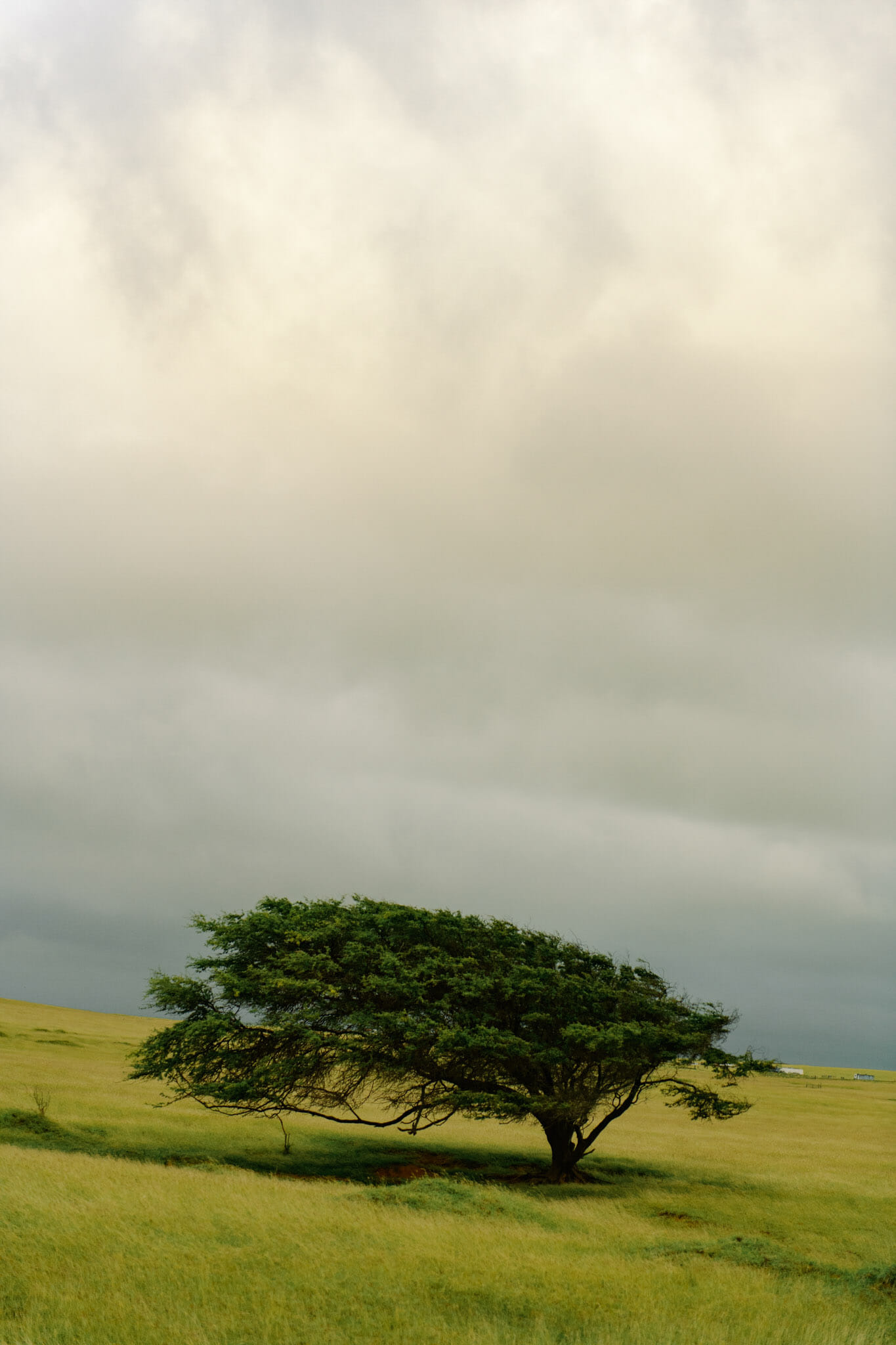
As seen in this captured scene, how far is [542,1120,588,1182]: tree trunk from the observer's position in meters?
35.6

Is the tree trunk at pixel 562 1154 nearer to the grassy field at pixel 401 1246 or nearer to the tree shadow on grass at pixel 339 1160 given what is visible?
the tree shadow on grass at pixel 339 1160

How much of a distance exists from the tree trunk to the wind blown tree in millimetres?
58

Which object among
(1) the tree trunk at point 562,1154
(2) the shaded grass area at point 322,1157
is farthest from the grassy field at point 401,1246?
(1) the tree trunk at point 562,1154

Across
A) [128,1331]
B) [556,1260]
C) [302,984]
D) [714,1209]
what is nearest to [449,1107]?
[302,984]

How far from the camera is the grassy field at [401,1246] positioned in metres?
14.1

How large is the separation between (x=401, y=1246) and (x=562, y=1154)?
19.2 metres

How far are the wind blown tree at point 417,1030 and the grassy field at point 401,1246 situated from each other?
2.73m

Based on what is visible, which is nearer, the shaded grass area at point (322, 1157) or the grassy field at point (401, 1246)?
the grassy field at point (401, 1246)

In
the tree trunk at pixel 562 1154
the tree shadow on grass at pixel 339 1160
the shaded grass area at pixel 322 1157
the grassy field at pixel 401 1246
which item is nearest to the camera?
the grassy field at pixel 401 1246

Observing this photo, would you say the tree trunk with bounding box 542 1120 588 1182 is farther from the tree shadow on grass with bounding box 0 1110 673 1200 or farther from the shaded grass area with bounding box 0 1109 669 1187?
the shaded grass area with bounding box 0 1109 669 1187

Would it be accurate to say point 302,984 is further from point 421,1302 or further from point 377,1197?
point 421,1302

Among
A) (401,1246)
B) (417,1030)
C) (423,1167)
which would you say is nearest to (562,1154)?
(423,1167)

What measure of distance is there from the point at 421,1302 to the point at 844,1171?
40115 mm

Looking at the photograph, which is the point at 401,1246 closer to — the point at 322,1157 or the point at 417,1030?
the point at 417,1030
